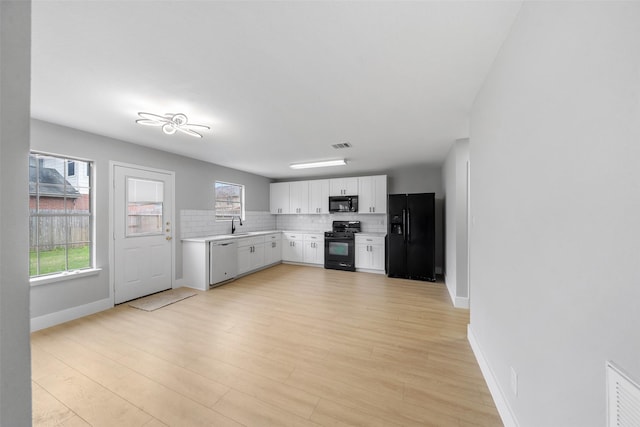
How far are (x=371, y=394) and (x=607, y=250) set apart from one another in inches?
67.4

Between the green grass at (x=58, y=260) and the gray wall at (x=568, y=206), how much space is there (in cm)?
475

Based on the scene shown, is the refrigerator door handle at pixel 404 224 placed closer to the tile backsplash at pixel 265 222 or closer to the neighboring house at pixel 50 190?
the tile backsplash at pixel 265 222

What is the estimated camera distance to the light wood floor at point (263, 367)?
65.3 inches

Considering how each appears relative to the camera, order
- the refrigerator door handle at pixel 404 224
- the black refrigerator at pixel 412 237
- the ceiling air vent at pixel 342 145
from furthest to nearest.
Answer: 1. the refrigerator door handle at pixel 404 224
2. the black refrigerator at pixel 412 237
3. the ceiling air vent at pixel 342 145

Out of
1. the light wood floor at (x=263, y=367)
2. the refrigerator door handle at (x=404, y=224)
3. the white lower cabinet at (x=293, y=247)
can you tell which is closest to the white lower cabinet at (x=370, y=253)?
the refrigerator door handle at (x=404, y=224)

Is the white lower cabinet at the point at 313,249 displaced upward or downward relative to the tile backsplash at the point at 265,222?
downward

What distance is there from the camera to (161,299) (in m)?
3.81

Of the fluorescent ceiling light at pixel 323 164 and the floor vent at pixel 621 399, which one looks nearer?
the floor vent at pixel 621 399

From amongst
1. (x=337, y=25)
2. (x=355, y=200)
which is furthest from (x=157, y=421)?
(x=355, y=200)

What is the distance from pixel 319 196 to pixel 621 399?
587cm

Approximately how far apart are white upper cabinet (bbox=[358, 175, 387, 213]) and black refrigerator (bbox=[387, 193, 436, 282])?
0.48 m

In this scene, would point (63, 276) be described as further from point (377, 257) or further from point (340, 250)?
point (377, 257)

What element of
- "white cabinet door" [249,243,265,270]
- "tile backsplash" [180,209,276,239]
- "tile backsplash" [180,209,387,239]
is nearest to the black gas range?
"tile backsplash" [180,209,387,239]

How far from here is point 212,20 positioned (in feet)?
4.58
